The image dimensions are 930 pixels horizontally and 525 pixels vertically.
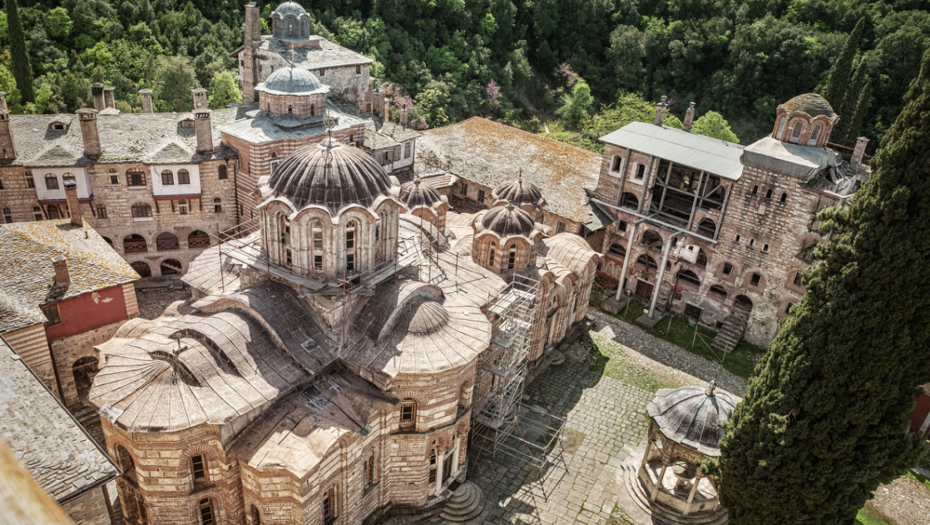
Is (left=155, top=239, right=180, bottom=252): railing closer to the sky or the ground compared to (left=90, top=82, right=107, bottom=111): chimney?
closer to the ground

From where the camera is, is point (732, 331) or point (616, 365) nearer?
point (616, 365)

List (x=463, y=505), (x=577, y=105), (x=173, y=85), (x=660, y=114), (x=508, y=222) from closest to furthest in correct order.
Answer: (x=463, y=505) < (x=508, y=222) < (x=660, y=114) < (x=173, y=85) < (x=577, y=105)

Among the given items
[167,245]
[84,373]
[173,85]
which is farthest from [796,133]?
[173,85]

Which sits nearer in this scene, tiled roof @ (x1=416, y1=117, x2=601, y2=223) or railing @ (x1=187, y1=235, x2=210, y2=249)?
railing @ (x1=187, y1=235, x2=210, y2=249)

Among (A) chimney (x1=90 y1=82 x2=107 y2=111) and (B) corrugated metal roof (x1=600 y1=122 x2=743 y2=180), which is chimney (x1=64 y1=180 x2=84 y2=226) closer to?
(A) chimney (x1=90 y1=82 x2=107 y2=111)

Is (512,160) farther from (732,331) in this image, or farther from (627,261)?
(732,331)

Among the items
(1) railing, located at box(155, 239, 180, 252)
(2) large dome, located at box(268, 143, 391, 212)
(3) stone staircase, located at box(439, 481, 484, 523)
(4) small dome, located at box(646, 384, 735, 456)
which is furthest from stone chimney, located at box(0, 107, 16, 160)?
(4) small dome, located at box(646, 384, 735, 456)

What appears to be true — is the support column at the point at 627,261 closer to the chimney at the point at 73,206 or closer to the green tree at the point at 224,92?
the chimney at the point at 73,206
